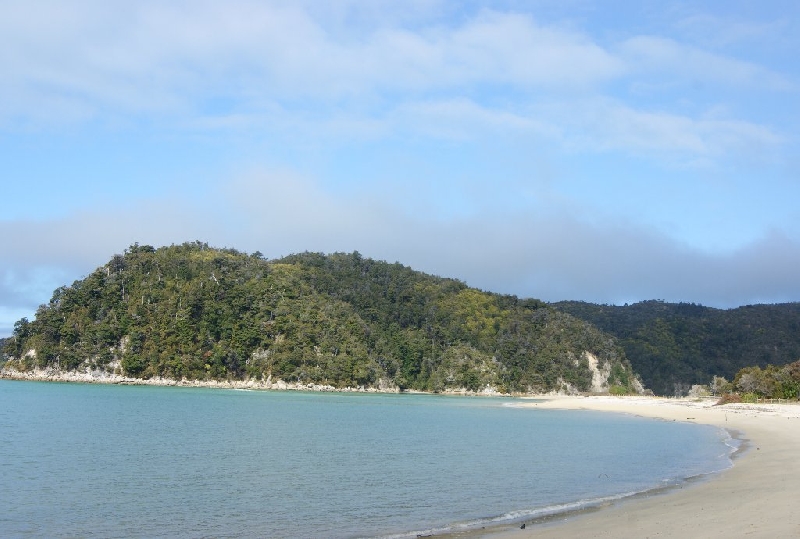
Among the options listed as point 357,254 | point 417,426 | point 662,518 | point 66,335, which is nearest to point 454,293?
point 357,254

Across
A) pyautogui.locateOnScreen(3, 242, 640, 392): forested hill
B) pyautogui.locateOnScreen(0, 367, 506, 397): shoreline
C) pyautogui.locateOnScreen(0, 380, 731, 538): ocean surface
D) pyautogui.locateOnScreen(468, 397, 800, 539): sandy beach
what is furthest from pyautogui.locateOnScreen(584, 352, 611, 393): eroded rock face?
pyautogui.locateOnScreen(468, 397, 800, 539): sandy beach

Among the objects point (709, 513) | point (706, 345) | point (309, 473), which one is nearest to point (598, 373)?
point (706, 345)

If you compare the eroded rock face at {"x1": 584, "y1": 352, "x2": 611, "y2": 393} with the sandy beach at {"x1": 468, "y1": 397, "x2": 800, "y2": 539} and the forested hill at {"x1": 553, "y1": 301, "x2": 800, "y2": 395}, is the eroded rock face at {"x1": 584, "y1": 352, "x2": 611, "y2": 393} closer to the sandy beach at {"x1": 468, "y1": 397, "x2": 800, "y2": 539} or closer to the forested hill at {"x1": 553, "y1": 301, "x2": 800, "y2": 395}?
the forested hill at {"x1": 553, "y1": 301, "x2": 800, "y2": 395}

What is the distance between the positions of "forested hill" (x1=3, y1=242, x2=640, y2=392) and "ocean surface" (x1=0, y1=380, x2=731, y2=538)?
81.3m

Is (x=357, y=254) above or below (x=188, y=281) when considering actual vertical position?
above

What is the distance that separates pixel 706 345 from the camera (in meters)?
168

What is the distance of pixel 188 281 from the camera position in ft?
436

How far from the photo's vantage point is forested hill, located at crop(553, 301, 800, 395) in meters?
161

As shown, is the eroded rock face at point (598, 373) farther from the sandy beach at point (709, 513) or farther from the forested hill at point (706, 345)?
the sandy beach at point (709, 513)

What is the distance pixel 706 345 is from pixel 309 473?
164 meters

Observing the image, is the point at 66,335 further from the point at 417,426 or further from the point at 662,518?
the point at 662,518

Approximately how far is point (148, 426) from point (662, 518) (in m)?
34.2

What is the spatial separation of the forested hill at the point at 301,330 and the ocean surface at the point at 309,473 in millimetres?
81252

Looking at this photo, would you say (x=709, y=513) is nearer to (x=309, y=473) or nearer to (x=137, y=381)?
(x=309, y=473)
